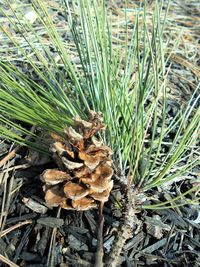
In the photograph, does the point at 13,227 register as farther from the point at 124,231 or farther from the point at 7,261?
the point at 124,231

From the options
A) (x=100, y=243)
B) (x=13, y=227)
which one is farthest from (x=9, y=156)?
(x=100, y=243)

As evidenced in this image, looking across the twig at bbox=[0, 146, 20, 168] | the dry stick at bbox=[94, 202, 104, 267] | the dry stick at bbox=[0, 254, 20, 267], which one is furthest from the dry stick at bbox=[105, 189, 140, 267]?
the twig at bbox=[0, 146, 20, 168]

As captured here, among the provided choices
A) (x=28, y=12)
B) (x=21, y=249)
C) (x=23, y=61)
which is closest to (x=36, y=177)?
(x=21, y=249)

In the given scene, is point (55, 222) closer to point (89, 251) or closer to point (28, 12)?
point (89, 251)

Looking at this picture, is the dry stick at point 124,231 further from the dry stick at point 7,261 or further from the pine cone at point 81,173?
the dry stick at point 7,261

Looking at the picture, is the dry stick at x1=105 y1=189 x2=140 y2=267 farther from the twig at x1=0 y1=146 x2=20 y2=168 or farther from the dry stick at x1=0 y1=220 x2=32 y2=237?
the twig at x1=0 y1=146 x2=20 y2=168

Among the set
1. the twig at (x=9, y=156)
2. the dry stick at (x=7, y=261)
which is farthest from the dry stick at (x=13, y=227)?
the twig at (x=9, y=156)
